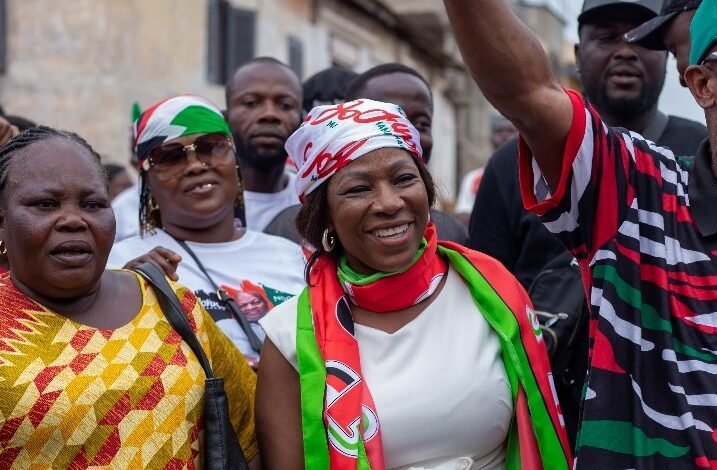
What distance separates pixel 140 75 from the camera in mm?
14539

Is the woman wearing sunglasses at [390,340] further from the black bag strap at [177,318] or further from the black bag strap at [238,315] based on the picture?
the black bag strap at [238,315]

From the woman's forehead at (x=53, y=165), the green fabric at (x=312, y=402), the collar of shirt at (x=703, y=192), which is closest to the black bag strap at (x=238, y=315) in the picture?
the green fabric at (x=312, y=402)

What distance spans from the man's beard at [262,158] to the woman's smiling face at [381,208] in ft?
6.77

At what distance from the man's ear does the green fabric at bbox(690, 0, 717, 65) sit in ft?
0.08

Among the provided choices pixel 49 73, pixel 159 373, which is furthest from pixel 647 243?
pixel 49 73

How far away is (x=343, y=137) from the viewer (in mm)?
3430

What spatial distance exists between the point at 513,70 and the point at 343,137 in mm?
940

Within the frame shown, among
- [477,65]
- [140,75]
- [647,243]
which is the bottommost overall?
[140,75]

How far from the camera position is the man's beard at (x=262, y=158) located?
5500mm

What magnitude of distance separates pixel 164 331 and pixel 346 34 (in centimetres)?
1701

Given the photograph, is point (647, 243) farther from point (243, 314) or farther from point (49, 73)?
point (49, 73)

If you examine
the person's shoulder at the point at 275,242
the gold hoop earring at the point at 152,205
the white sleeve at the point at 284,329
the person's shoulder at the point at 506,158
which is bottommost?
the person's shoulder at the point at 275,242

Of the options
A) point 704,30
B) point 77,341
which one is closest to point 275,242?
point 77,341

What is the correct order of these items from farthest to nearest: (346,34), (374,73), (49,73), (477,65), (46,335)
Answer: (346,34) → (49,73) → (374,73) → (46,335) → (477,65)
